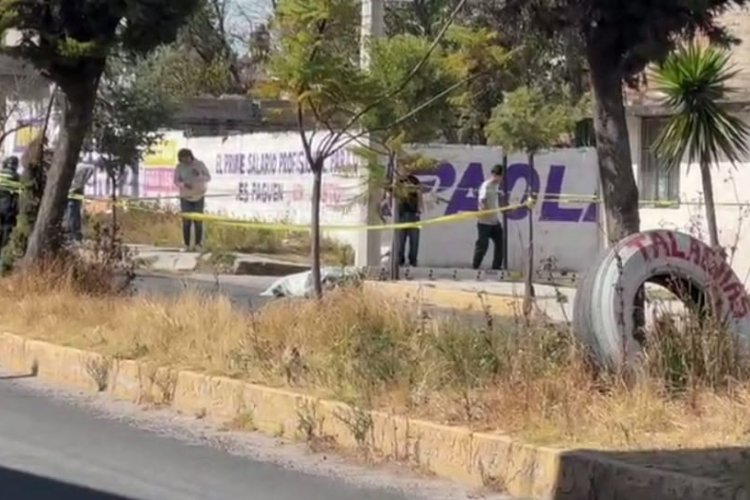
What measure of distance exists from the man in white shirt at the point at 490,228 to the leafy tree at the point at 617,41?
12.8 meters

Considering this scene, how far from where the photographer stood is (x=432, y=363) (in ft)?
34.0

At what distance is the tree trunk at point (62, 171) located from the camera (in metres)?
15.6

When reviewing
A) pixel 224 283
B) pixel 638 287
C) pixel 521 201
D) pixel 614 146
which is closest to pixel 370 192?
pixel 224 283

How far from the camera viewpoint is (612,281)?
32.8ft

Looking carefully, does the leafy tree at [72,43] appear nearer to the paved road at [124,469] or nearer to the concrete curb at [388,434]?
the concrete curb at [388,434]

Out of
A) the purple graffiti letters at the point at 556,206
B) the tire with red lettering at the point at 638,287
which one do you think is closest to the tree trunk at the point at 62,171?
the tire with red lettering at the point at 638,287

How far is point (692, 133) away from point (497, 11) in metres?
9.22

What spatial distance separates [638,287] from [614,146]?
114 centimetres

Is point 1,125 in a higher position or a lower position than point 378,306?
higher

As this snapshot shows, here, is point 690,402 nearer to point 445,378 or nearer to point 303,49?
point 445,378

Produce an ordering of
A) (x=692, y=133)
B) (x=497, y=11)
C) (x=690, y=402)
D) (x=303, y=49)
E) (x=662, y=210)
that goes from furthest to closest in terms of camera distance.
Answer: (x=662, y=210) < (x=692, y=133) < (x=303, y=49) < (x=497, y=11) < (x=690, y=402)

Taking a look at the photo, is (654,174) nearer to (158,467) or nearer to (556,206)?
(556,206)

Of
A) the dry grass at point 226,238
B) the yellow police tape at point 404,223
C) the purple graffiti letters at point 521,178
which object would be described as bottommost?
the dry grass at point 226,238

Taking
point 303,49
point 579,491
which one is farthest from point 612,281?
point 303,49
